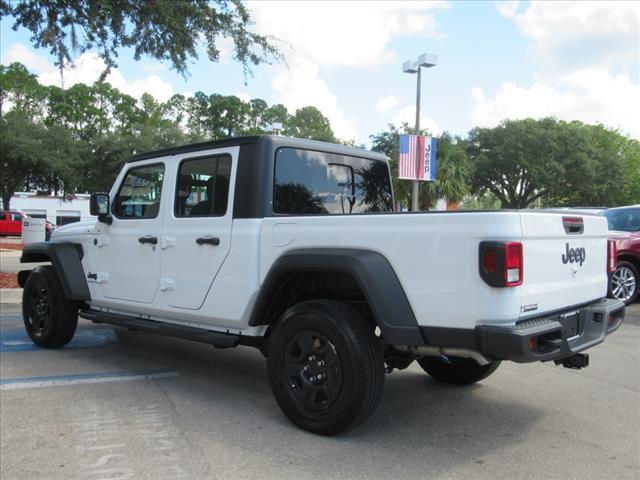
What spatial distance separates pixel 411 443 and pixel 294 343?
0.96 meters

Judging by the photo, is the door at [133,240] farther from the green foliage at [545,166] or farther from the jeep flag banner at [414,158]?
the green foliage at [545,166]

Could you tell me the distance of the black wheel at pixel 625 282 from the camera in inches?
349

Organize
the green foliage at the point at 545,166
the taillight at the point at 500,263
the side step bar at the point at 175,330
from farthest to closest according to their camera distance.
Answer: the green foliage at the point at 545,166, the side step bar at the point at 175,330, the taillight at the point at 500,263

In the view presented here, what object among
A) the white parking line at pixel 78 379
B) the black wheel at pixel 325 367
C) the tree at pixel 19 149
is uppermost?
the tree at pixel 19 149

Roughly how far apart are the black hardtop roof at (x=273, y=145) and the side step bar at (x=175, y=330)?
1.44 metres

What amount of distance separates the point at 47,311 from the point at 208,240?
9.07 feet

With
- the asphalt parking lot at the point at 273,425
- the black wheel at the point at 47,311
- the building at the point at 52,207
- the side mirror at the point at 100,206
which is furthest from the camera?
the building at the point at 52,207

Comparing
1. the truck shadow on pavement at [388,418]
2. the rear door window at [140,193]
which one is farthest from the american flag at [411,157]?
the rear door window at [140,193]

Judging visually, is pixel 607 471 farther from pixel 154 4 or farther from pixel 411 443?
pixel 154 4

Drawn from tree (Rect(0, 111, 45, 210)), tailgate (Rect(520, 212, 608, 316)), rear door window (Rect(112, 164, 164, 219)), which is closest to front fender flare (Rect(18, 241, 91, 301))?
rear door window (Rect(112, 164, 164, 219))

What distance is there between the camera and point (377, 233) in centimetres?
331

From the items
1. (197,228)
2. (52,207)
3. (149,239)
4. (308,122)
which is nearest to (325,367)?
(197,228)

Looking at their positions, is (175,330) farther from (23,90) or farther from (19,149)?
(23,90)

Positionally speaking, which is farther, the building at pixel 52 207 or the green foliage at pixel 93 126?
the building at pixel 52 207
